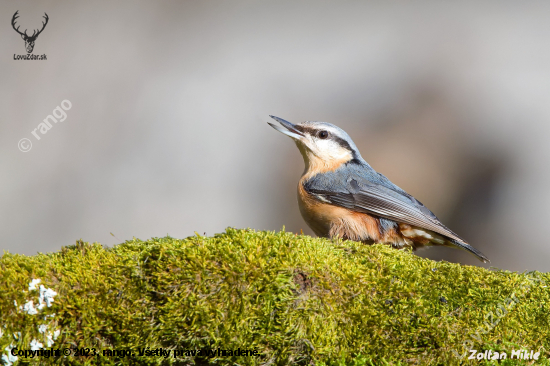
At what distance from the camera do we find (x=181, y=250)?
206 centimetres

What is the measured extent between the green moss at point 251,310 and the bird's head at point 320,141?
228cm

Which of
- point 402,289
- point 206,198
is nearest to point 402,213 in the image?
point 402,289

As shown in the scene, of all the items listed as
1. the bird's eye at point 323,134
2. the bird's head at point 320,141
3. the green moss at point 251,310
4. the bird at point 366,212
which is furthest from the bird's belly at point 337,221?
the green moss at point 251,310

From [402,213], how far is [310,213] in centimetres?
80

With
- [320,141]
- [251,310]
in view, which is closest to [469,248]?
[320,141]

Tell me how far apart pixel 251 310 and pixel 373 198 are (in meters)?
2.22

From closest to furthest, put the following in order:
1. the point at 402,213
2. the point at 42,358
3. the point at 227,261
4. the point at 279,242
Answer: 1. the point at 42,358
2. the point at 227,261
3. the point at 279,242
4. the point at 402,213

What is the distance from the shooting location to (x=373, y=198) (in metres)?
3.89

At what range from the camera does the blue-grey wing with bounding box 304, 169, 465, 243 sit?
12.1 ft

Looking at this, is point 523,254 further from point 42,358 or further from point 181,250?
point 42,358

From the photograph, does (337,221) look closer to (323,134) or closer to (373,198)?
(373,198)

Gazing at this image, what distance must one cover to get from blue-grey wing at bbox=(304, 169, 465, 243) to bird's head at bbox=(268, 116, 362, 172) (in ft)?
0.76

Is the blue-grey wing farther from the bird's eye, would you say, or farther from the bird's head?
the bird's eye

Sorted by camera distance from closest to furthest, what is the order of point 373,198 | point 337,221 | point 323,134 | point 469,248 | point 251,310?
point 251,310 < point 469,248 < point 337,221 < point 373,198 < point 323,134
